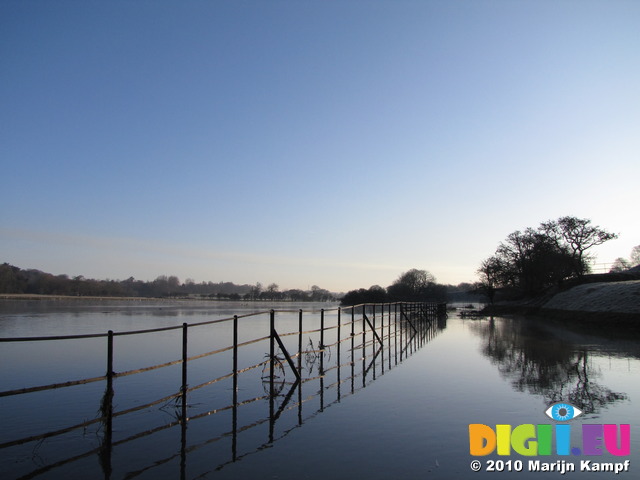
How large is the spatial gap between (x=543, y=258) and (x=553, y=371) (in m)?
52.4

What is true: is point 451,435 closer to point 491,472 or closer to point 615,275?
point 491,472

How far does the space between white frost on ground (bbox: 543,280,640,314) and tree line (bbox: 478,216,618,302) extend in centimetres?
1142

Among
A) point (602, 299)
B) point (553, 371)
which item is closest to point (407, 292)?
point (602, 299)

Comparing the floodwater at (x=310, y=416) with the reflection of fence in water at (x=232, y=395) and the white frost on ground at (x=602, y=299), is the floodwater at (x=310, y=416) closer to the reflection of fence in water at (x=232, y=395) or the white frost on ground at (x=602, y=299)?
the reflection of fence in water at (x=232, y=395)

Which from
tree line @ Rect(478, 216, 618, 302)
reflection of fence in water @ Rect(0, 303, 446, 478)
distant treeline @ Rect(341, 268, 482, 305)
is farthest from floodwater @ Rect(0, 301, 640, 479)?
distant treeline @ Rect(341, 268, 482, 305)

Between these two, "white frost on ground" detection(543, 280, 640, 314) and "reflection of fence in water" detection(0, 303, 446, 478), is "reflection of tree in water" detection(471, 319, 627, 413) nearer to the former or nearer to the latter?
"reflection of fence in water" detection(0, 303, 446, 478)

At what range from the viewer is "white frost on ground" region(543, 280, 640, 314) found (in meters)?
32.8

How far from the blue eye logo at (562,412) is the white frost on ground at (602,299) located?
26.3 m

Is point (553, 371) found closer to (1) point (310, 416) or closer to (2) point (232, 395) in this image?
(1) point (310, 416)

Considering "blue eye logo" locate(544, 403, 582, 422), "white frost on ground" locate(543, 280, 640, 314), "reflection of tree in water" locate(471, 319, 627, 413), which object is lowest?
"reflection of tree in water" locate(471, 319, 627, 413)

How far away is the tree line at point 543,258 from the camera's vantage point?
198ft

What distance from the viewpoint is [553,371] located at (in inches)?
514

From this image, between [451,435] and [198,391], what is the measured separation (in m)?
6.28

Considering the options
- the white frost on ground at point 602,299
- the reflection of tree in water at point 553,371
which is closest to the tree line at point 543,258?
the white frost on ground at point 602,299
